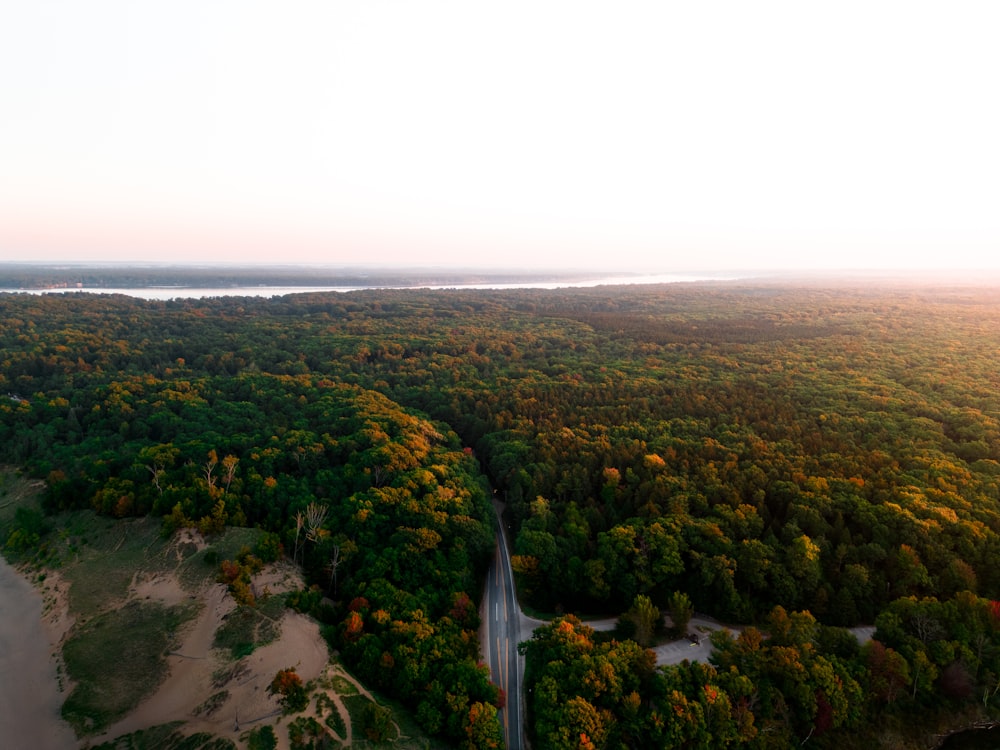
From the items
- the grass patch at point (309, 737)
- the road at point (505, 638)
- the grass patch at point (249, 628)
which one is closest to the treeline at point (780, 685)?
the road at point (505, 638)

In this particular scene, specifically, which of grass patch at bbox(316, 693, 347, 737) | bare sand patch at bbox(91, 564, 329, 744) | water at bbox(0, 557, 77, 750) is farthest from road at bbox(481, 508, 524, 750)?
water at bbox(0, 557, 77, 750)

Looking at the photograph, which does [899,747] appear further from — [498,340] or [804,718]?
[498,340]

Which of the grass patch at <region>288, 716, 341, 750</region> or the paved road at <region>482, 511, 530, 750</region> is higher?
the grass patch at <region>288, 716, 341, 750</region>

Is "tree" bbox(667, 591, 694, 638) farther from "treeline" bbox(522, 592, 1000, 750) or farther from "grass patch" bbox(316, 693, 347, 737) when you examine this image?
"grass patch" bbox(316, 693, 347, 737)

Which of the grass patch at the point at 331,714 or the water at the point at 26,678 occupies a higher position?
the grass patch at the point at 331,714

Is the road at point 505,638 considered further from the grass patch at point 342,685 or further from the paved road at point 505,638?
the grass patch at point 342,685

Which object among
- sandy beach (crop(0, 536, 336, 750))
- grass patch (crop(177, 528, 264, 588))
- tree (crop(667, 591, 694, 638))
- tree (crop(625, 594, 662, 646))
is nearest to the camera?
sandy beach (crop(0, 536, 336, 750))

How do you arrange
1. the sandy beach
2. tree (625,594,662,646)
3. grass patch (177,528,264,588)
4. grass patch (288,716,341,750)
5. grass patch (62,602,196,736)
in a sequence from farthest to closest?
grass patch (177,528,264,588) < tree (625,594,662,646) < grass patch (62,602,196,736) < the sandy beach < grass patch (288,716,341,750)

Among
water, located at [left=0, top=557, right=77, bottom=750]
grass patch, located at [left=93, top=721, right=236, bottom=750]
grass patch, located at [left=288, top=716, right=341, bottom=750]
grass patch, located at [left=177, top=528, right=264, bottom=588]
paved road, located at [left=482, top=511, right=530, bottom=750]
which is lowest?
paved road, located at [left=482, top=511, right=530, bottom=750]
